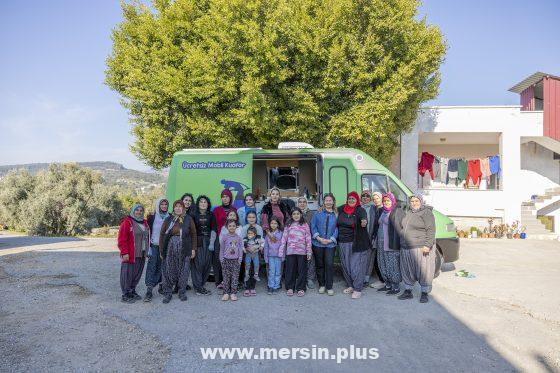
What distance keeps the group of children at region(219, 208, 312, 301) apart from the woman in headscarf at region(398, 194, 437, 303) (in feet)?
5.67

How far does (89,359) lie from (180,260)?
2465 millimetres

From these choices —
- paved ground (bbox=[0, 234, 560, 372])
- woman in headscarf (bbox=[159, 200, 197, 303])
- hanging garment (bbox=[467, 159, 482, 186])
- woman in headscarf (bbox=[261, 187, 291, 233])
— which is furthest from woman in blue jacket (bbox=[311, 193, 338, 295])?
hanging garment (bbox=[467, 159, 482, 186])

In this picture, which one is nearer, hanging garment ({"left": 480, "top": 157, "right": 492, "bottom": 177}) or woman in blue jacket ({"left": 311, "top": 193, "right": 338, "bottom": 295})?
woman in blue jacket ({"left": 311, "top": 193, "right": 338, "bottom": 295})

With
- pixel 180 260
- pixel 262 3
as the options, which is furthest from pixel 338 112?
pixel 180 260

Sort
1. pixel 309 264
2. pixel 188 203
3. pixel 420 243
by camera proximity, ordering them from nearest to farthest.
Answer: pixel 420 243
pixel 188 203
pixel 309 264

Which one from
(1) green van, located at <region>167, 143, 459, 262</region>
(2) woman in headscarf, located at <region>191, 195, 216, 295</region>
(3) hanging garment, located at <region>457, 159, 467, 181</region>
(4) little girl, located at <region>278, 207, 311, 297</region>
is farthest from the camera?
(3) hanging garment, located at <region>457, 159, 467, 181</region>

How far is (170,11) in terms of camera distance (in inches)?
508

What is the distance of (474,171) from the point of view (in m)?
18.4

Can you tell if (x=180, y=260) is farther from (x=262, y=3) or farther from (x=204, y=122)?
(x=262, y=3)

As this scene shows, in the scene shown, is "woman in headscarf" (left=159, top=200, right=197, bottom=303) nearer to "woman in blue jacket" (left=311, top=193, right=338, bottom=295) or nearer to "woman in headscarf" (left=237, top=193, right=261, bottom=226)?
"woman in headscarf" (left=237, top=193, right=261, bottom=226)

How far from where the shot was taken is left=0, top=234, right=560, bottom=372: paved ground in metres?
4.17

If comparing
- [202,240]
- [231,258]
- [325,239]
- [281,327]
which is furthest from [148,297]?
[325,239]

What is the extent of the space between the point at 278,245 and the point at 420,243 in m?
2.47

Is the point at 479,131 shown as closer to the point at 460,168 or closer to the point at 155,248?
the point at 460,168
